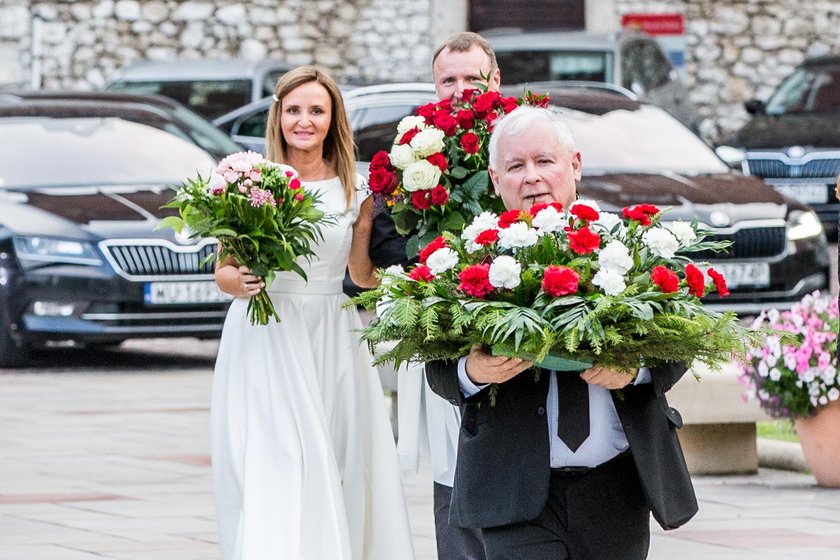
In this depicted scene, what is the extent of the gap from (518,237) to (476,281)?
0.47 feet

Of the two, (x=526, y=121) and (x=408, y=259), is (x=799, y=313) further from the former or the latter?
(x=526, y=121)

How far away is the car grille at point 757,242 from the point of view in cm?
1180

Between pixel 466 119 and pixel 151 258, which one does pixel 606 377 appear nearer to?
pixel 466 119

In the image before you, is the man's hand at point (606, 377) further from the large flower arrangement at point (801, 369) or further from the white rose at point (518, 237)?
the large flower arrangement at point (801, 369)

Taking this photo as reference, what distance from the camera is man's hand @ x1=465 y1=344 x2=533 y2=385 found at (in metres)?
4.09

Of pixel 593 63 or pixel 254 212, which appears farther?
pixel 593 63

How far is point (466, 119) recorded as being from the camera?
5.59 m

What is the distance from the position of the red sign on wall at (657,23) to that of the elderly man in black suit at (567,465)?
22.7 meters

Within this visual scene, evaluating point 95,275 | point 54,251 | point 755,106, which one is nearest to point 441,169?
point 95,275

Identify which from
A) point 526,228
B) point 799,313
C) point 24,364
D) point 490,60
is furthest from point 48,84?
point 526,228

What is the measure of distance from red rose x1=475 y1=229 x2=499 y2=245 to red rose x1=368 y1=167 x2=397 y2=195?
135cm

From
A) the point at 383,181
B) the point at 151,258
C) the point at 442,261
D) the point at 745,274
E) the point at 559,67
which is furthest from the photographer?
the point at 559,67

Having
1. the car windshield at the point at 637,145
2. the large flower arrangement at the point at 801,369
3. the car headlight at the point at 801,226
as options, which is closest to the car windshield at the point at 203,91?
the car windshield at the point at 637,145

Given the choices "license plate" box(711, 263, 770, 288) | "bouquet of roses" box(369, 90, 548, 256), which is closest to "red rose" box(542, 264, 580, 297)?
"bouquet of roses" box(369, 90, 548, 256)
